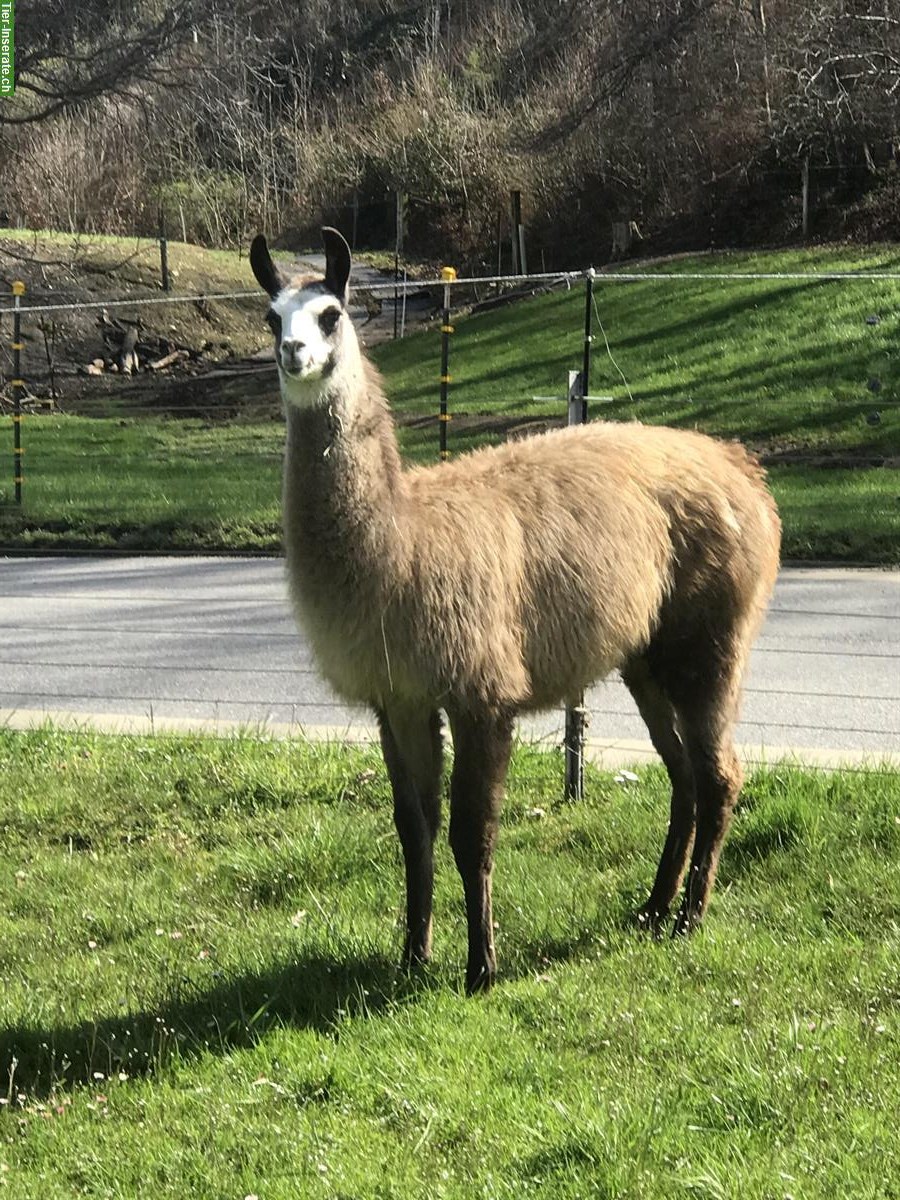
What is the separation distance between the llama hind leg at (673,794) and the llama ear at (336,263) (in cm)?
178

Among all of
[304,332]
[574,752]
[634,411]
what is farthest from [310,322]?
[634,411]

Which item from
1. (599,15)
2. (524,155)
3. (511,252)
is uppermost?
(599,15)

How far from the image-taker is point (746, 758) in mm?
6551

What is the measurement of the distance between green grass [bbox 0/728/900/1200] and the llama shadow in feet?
0.04

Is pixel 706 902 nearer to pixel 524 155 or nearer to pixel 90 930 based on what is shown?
pixel 90 930

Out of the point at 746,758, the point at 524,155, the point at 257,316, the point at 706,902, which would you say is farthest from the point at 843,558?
the point at 524,155

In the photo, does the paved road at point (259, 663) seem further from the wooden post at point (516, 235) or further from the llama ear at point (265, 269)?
the wooden post at point (516, 235)

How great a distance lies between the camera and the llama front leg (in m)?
4.43

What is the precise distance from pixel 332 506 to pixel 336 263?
0.77 metres

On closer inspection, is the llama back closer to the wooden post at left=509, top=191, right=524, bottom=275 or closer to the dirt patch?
the dirt patch

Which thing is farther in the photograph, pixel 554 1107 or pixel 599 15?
pixel 599 15

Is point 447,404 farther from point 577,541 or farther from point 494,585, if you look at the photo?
point 494,585

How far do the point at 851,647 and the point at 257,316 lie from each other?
895 inches

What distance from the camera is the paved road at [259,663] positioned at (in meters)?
7.45
